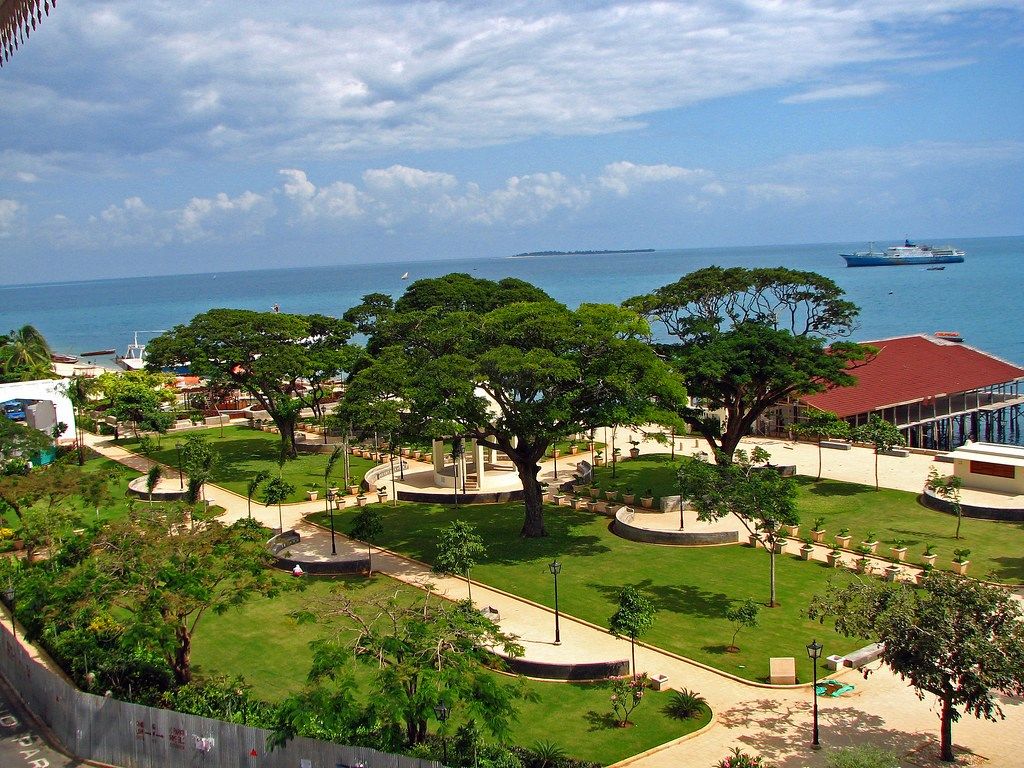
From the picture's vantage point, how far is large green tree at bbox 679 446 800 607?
25.6 metres

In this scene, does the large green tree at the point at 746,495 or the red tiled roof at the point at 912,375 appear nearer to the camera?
the large green tree at the point at 746,495

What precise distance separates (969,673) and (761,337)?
2379cm

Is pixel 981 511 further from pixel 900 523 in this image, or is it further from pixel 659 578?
pixel 659 578

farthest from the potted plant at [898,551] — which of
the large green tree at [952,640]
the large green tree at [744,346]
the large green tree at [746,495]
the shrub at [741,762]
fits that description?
the shrub at [741,762]

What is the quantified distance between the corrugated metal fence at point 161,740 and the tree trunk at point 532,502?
55.8 feet

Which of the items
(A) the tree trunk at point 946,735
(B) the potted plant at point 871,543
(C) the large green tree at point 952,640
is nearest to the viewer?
(C) the large green tree at point 952,640

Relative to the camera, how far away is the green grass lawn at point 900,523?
29.1 metres

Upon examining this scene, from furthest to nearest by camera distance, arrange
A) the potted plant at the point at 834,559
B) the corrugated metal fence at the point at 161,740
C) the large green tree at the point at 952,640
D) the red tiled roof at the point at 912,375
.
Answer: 1. the red tiled roof at the point at 912,375
2. the potted plant at the point at 834,559
3. the large green tree at the point at 952,640
4. the corrugated metal fence at the point at 161,740

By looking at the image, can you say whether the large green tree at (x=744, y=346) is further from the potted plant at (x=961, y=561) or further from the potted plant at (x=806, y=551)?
the potted plant at (x=961, y=561)

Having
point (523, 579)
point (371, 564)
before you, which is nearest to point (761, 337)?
point (523, 579)

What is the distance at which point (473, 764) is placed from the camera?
15109 mm

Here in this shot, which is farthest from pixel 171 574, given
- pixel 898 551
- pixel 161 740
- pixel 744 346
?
pixel 744 346

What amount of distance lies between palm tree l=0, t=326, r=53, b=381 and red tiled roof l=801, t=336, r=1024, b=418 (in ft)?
165

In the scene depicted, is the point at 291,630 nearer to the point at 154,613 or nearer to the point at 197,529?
the point at 197,529
